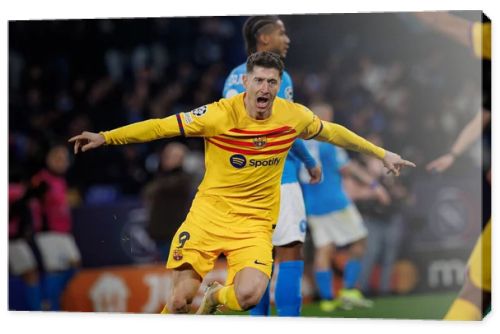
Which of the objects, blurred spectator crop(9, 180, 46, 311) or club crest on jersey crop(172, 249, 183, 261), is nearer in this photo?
club crest on jersey crop(172, 249, 183, 261)

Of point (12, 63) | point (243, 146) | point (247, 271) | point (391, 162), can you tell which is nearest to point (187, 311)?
point (247, 271)

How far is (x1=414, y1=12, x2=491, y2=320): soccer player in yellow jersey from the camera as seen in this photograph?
8562 millimetres

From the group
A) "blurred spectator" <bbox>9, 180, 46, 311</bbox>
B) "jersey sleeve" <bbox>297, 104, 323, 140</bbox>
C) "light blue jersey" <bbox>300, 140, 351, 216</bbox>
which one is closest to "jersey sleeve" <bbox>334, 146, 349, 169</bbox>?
"light blue jersey" <bbox>300, 140, 351, 216</bbox>

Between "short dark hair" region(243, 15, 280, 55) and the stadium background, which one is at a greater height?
"short dark hair" region(243, 15, 280, 55)

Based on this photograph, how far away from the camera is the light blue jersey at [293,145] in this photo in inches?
341

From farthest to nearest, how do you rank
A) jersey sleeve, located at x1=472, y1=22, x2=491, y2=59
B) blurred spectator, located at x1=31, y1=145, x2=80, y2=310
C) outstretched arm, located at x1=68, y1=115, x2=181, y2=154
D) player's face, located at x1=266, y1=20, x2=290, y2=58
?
1. blurred spectator, located at x1=31, y1=145, x2=80, y2=310
2. player's face, located at x1=266, y1=20, x2=290, y2=58
3. jersey sleeve, located at x1=472, y1=22, x2=491, y2=59
4. outstretched arm, located at x1=68, y1=115, x2=181, y2=154

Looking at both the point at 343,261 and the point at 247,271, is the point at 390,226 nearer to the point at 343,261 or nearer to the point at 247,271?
the point at 343,261

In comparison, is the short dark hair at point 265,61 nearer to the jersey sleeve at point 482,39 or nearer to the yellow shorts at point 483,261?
the jersey sleeve at point 482,39

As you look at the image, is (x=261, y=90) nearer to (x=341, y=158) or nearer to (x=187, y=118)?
(x=187, y=118)

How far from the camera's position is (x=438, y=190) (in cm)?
877

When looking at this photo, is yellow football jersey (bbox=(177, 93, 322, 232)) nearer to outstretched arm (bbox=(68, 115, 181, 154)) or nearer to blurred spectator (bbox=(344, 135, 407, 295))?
outstretched arm (bbox=(68, 115, 181, 154))

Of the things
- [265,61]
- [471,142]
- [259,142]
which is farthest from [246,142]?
[471,142]

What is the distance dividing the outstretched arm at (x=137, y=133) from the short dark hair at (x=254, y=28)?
0.84 meters

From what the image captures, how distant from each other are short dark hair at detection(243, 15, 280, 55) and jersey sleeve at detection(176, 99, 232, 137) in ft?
1.99
